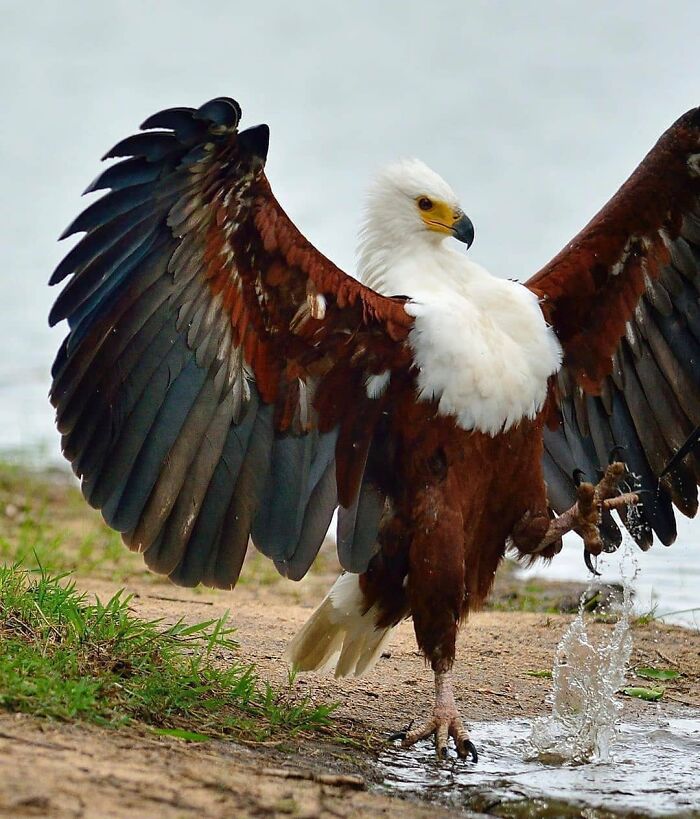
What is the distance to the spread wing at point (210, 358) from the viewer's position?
168 inches

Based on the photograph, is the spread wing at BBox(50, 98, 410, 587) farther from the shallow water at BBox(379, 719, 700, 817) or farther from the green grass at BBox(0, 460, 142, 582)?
the green grass at BBox(0, 460, 142, 582)

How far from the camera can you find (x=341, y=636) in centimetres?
505

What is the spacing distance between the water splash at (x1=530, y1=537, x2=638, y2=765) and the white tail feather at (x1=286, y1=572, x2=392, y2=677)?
0.70 metres

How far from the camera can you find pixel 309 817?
127 inches

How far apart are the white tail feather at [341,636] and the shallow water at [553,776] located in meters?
0.51

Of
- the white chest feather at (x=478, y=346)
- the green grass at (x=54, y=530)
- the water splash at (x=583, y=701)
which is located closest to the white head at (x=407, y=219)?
the white chest feather at (x=478, y=346)

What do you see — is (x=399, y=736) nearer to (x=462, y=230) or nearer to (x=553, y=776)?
(x=553, y=776)

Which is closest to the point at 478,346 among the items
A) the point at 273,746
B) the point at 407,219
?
the point at 407,219

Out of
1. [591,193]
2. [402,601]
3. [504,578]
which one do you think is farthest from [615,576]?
[591,193]

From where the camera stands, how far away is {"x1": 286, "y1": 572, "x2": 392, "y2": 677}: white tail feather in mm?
4938

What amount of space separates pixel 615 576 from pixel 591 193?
10.5 m

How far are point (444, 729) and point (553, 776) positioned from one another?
45cm

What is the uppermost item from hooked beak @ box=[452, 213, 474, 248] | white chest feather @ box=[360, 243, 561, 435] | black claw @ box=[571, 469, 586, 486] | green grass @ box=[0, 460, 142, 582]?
hooked beak @ box=[452, 213, 474, 248]

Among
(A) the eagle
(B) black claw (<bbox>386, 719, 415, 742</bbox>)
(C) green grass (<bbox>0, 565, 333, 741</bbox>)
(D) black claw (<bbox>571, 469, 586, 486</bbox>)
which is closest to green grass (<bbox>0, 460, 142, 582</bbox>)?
(C) green grass (<bbox>0, 565, 333, 741</bbox>)
